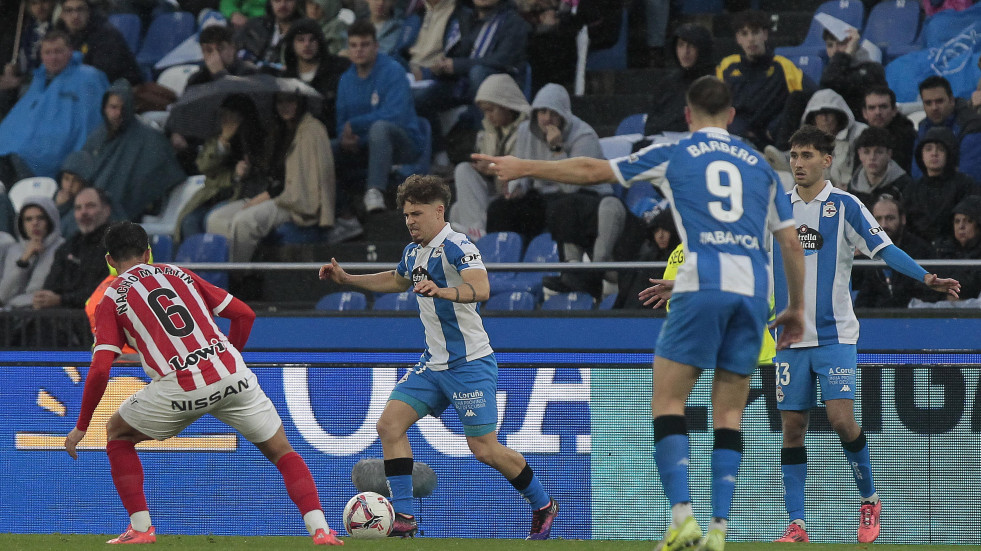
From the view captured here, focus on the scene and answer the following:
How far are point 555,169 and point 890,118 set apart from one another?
5.61m

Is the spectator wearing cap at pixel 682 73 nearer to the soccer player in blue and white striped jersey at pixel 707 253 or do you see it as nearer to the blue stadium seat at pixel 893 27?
the blue stadium seat at pixel 893 27

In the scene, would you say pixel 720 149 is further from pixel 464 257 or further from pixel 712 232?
pixel 464 257

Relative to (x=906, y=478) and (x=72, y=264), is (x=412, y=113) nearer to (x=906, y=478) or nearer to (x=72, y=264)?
(x=72, y=264)

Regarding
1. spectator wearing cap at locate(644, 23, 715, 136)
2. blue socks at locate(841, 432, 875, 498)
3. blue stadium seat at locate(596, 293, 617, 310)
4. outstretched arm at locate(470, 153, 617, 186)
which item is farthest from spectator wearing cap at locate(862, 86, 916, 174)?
outstretched arm at locate(470, 153, 617, 186)

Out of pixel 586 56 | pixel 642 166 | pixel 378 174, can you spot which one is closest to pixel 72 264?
pixel 378 174

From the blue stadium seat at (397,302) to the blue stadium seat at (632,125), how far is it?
107 inches

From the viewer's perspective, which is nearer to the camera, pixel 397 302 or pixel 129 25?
pixel 397 302

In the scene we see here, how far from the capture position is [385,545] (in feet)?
18.6

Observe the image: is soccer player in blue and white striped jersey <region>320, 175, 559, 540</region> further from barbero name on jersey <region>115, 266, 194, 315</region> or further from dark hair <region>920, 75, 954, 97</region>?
dark hair <region>920, 75, 954, 97</region>

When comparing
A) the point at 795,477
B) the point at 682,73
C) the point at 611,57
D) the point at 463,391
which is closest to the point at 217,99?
the point at 611,57

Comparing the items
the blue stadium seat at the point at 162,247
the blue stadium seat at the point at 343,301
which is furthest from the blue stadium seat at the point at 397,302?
the blue stadium seat at the point at 162,247

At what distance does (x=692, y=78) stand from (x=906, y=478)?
455 centimetres

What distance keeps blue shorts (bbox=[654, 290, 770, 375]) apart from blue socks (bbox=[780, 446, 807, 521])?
5.80 feet

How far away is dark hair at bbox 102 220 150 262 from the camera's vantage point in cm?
586
